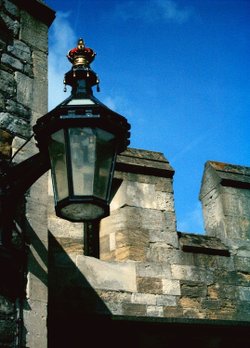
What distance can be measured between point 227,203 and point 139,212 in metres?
1.06

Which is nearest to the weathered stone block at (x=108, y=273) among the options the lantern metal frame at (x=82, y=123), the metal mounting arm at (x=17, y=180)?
the metal mounting arm at (x=17, y=180)

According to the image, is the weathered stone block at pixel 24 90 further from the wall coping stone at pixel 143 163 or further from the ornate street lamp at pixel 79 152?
the wall coping stone at pixel 143 163

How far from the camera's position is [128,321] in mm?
4484

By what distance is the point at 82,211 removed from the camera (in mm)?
2438

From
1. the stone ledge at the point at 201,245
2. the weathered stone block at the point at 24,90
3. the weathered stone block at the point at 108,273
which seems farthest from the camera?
the stone ledge at the point at 201,245

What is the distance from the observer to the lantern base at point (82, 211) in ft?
7.88

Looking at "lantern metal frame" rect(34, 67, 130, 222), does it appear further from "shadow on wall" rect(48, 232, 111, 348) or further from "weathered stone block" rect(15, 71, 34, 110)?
"shadow on wall" rect(48, 232, 111, 348)

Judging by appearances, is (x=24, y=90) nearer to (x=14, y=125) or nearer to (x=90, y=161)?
(x=14, y=125)

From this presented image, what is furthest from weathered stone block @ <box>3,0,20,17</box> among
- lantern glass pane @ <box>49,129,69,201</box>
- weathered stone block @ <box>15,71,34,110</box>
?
lantern glass pane @ <box>49,129,69,201</box>

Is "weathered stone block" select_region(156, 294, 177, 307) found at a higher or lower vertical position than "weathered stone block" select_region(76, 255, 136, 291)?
lower

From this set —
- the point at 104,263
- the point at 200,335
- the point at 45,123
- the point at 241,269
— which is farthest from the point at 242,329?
the point at 45,123

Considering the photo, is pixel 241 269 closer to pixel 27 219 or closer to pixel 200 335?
pixel 200 335

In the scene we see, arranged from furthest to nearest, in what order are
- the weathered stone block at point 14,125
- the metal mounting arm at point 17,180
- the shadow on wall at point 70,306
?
the shadow on wall at point 70,306 → the weathered stone block at point 14,125 → the metal mounting arm at point 17,180

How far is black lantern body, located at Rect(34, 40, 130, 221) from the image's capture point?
2.37m
